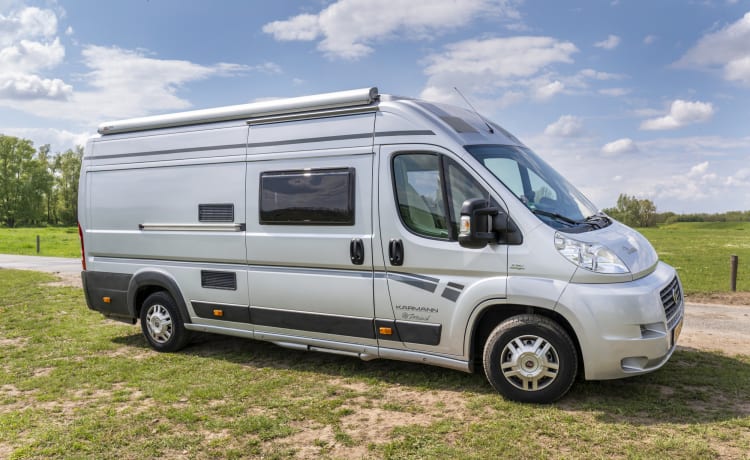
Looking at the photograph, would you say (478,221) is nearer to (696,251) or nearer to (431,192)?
(431,192)

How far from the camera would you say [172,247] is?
762cm

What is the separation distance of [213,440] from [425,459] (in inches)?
65.9

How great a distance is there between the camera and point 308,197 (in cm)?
652

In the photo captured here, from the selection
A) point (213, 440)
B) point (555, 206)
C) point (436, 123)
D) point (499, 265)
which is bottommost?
point (213, 440)

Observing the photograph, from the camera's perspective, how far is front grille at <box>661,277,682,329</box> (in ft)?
17.9

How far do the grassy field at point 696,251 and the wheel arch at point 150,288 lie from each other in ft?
33.1

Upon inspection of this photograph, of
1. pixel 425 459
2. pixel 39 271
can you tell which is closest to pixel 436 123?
pixel 425 459

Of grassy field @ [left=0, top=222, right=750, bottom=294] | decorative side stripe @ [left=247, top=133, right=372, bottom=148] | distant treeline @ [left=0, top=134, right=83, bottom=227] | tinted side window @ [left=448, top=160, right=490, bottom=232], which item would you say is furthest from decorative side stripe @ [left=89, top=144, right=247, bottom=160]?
distant treeline @ [left=0, top=134, right=83, bottom=227]

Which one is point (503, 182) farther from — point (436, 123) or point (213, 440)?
point (213, 440)

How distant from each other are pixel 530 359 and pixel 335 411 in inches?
69.0

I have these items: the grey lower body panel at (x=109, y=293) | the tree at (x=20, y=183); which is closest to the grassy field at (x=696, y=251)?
the grey lower body panel at (x=109, y=293)

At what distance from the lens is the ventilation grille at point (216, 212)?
711cm

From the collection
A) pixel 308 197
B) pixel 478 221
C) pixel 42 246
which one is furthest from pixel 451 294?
pixel 42 246

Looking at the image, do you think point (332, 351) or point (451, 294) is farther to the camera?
point (332, 351)
